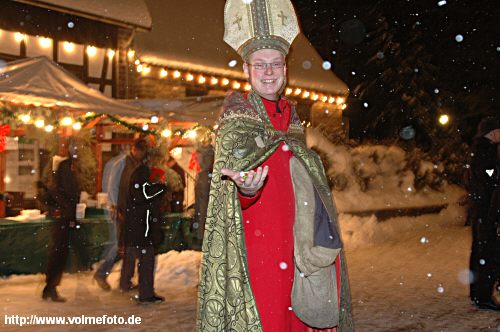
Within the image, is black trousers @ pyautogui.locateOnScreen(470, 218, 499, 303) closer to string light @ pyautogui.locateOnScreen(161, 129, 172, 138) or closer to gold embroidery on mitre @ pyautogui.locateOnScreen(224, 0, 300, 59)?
gold embroidery on mitre @ pyautogui.locateOnScreen(224, 0, 300, 59)

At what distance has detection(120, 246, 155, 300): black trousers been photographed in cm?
798

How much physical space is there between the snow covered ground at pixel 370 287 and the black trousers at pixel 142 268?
217 mm

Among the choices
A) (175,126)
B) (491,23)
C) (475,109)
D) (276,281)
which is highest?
(491,23)

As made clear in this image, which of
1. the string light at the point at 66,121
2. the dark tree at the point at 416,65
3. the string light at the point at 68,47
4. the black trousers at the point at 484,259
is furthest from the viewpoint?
the dark tree at the point at 416,65

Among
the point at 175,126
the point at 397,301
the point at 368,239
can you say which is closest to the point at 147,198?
the point at 397,301

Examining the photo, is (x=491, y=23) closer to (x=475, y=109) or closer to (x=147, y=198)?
(x=475, y=109)

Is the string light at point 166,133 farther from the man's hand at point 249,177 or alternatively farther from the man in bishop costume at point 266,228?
the man's hand at point 249,177

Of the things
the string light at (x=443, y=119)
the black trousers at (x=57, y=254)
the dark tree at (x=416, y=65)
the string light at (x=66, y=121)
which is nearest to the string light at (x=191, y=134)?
the string light at (x=66, y=121)

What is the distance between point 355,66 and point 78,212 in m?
24.3

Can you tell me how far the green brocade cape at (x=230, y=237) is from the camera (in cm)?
285

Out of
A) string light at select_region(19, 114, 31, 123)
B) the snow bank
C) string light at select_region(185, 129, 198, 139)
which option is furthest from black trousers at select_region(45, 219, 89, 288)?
the snow bank

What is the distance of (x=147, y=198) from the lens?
8203 mm

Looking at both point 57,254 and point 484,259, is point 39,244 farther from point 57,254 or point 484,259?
point 484,259

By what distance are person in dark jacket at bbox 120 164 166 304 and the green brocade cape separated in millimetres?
5338
